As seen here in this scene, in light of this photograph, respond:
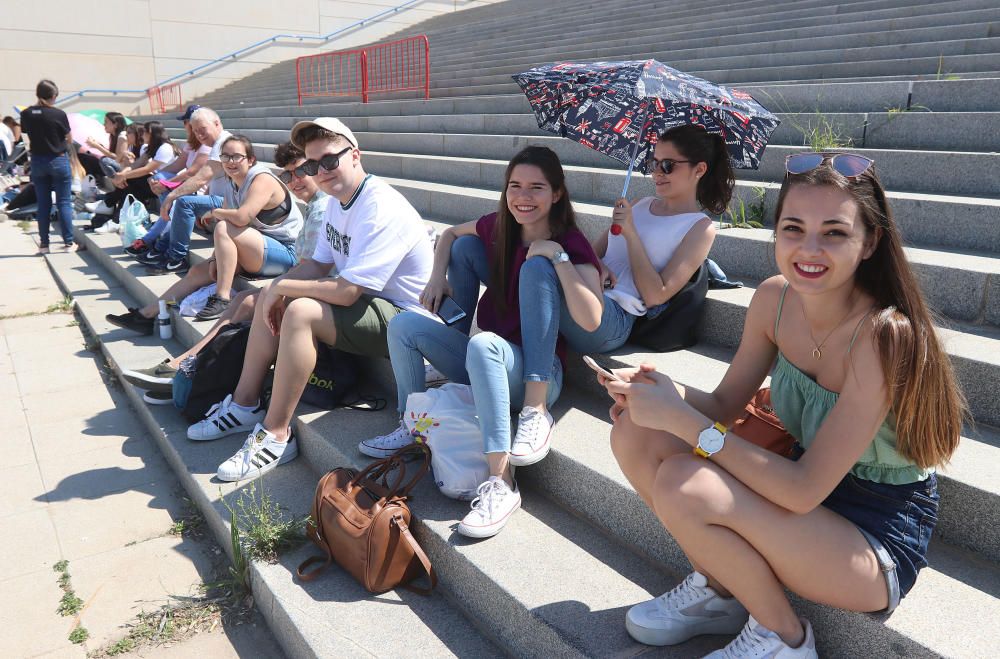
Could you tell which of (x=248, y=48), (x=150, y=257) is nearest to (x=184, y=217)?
(x=150, y=257)

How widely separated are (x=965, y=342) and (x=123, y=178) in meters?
8.93

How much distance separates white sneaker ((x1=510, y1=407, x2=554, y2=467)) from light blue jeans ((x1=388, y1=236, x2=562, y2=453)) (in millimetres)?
52

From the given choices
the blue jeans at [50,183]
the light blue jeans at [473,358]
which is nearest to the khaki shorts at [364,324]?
the light blue jeans at [473,358]

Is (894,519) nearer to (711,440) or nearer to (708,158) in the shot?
(711,440)

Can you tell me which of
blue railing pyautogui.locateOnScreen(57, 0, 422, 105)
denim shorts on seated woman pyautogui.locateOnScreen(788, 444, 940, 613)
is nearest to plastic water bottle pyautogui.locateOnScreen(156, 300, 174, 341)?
denim shorts on seated woman pyautogui.locateOnScreen(788, 444, 940, 613)

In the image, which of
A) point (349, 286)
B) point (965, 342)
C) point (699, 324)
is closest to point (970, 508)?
point (965, 342)

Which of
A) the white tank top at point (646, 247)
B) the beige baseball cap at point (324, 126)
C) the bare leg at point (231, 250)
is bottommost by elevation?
the bare leg at point (231, 250)

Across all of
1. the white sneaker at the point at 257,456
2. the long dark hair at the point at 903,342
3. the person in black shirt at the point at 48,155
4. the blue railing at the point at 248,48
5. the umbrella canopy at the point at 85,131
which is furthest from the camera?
the blue railing at the point at 248,48

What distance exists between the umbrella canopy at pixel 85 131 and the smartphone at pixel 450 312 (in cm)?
1119

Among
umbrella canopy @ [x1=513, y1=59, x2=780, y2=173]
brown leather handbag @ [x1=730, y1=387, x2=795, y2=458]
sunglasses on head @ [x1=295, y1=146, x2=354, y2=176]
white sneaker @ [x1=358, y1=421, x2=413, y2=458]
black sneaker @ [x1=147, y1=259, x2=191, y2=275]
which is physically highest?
umbrella canopy @ [x1=513, y1=59, x2=780, y2=173]

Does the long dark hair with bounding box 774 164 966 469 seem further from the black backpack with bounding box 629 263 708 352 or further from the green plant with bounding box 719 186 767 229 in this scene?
the green plant with bounding box 719 186 767 229

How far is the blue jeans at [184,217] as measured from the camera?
20.4 feet

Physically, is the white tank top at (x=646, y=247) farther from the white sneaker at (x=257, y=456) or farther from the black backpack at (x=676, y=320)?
the white sneaker at (x=257, y=456)

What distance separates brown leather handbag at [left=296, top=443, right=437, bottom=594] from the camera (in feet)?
8.07
